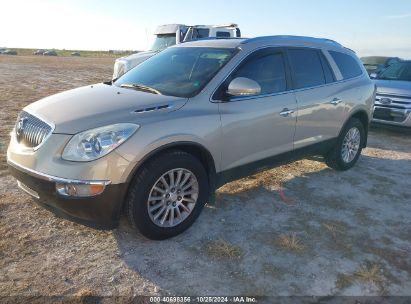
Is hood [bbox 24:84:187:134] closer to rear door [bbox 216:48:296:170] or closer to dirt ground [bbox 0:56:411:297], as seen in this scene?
rear door [bbox 216:48:296:170]

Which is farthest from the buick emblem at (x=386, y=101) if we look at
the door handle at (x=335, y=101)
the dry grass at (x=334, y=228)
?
the dry grass at (x=334, y=228)

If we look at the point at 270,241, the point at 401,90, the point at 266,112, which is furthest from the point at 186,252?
the point at 401,90

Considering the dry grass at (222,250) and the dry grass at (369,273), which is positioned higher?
the dry grass at (222,250)

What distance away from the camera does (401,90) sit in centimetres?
859

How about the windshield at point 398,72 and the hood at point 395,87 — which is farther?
the windshield at point 398,72

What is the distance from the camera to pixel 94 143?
3.28 m

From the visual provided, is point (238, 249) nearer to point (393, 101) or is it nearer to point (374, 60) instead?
point (393, 101)

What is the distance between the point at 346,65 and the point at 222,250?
3.84 m

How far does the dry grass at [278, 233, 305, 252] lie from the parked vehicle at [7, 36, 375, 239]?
88 cm

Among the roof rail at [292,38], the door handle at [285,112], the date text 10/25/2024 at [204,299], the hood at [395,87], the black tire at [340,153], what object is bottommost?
the date text 10/25/2024 at [204,299]

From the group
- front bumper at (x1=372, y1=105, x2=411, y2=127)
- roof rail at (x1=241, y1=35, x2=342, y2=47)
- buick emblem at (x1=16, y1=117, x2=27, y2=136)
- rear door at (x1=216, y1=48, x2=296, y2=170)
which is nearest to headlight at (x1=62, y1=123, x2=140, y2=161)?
buick emblem at (x1=16, y1=117, x2=27, y2=136)

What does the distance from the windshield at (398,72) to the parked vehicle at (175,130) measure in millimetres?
4952

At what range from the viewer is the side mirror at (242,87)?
3914 millimetres

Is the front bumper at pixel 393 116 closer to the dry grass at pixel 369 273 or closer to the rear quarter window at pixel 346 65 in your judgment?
the rear quarter window at pixel 346 65
